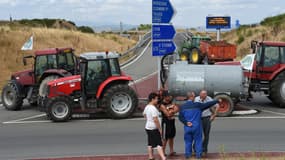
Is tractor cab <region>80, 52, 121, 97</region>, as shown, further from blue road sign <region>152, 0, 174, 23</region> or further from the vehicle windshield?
blue road sign <region>152, 0, 174, 23</region>

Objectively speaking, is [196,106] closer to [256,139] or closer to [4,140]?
[256,139]

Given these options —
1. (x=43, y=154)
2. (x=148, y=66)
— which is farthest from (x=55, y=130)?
(x=148, y=66)

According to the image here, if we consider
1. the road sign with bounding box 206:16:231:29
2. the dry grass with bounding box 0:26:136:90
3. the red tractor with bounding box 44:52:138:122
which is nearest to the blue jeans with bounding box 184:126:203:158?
the red tractor with bounding box 44:52:138:122

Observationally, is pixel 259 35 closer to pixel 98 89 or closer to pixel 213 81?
pixel 213 81

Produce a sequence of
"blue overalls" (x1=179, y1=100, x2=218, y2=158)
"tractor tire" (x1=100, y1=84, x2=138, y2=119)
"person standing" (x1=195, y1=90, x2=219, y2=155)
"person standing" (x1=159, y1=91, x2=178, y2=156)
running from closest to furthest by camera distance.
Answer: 1. "blue overalls" (x1=179, y1=100, x2=218, y2=158)
2. "person standing" (x1=159, y1=91, x2=178, y2=156)
3. "person standing" (x1=195, y1=90, x2=219, y2=155)
4. "tractor tire" (x1=100, y1=84, x2=138, y2=119)

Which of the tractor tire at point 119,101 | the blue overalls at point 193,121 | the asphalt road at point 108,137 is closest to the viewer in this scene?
the blue overalls at point 193,121

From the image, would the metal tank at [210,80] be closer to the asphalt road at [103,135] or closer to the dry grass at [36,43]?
the asphalt road at [103,135]

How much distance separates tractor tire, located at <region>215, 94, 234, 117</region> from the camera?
18702 millimetres

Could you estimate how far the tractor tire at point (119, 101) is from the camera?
59.6ft

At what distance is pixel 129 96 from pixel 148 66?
23824 mm

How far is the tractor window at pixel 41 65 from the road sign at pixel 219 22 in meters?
34.3

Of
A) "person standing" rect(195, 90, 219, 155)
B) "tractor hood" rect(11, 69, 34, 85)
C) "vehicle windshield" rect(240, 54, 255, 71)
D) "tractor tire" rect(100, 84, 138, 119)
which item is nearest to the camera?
"person standing" rect(195, 90, 219, 155)

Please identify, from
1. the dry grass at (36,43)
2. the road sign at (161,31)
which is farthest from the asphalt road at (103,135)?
the dry grass at (36,43)

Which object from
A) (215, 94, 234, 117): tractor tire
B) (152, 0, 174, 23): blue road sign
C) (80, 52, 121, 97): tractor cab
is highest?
(152, 0, 174, 23): blue road sign
